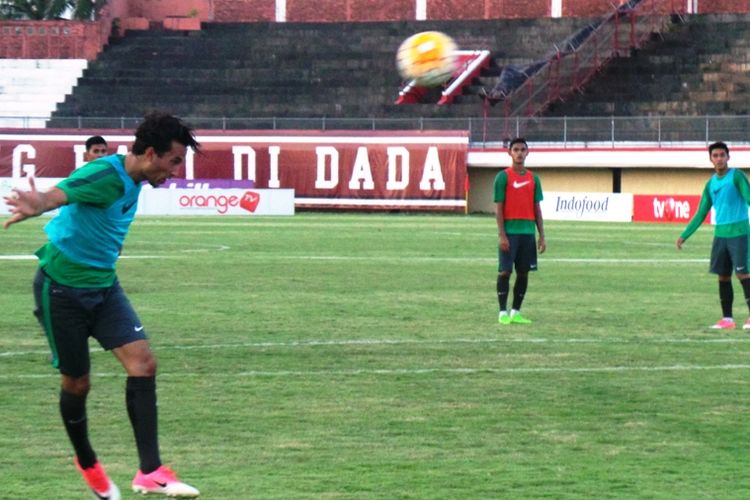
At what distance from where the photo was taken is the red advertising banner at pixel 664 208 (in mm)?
49031

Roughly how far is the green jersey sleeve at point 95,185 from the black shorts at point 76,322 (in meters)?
0.50

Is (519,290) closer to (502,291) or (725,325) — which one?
(502,291)

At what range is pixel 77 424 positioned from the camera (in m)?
8.05

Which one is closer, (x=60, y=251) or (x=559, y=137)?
(x=60, y=251)

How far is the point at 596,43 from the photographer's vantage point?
5806cm

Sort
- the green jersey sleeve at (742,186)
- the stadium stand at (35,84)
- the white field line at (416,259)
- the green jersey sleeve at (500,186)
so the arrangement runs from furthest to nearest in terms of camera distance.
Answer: the stadium stand at (35,84)
the white field line at (416,259)
the green jersey sleeve at (500,186)
the green jersey sleeve at (742,186)

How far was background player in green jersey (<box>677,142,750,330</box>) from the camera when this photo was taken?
653 inches

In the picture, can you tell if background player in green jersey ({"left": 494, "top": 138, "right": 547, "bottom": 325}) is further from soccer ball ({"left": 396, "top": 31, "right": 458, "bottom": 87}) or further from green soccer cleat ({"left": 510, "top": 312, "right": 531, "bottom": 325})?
soccer ball ({"left": 396, "top": 31, "right": 458, "bottom": 87})

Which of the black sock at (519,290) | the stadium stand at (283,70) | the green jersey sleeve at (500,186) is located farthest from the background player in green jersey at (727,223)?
the stadium stand at (283,70)

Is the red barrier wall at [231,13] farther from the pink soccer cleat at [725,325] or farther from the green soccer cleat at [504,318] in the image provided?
the pink soccer cleat at [725,325]

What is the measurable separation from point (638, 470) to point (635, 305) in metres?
11.5

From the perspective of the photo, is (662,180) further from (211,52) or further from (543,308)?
(543,308)

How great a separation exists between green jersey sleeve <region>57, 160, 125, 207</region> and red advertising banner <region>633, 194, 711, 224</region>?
42.2 m

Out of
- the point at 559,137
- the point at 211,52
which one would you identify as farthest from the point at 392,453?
the point at 211,52
